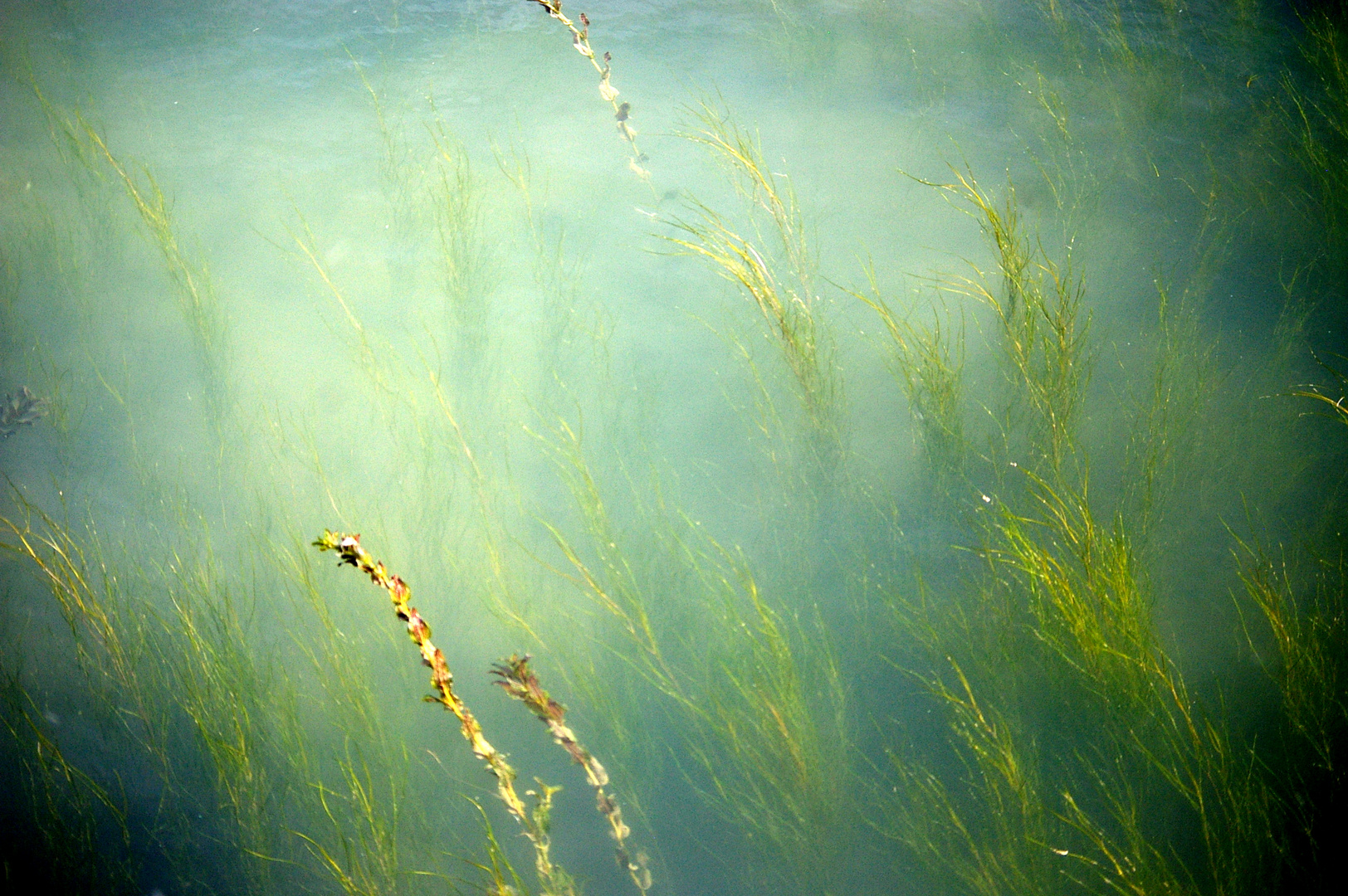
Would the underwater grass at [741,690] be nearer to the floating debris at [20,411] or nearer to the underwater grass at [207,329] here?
the underwater grass at [207,329]

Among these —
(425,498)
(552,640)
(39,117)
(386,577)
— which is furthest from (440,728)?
(39,117)

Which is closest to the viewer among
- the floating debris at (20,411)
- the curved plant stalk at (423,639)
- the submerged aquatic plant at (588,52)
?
the curved plant stalk at (423,639)

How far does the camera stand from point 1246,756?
1.73 metres

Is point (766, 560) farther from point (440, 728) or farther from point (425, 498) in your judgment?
point (425, 498)

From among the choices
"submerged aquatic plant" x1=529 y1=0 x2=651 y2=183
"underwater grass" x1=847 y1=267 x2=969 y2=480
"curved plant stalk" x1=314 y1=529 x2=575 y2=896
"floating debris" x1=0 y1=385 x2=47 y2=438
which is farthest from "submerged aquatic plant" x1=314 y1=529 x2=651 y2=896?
"floating debris" x1=0 y1=385 x2=47 y2=438

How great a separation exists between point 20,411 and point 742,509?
4.53m

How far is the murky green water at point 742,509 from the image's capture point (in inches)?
72.6

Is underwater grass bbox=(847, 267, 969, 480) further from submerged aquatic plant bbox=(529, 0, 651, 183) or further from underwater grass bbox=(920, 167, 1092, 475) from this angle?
submerged aquatic plant bbox=(529, 0, 651, 183)

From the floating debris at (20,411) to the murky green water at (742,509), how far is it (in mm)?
36

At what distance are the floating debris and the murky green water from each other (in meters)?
0.04

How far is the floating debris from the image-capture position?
3.68 meters

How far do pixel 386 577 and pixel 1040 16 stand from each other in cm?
655

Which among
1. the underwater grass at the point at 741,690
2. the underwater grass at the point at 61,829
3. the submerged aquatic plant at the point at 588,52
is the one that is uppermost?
the submerged aquatic plant at the point at 588,52

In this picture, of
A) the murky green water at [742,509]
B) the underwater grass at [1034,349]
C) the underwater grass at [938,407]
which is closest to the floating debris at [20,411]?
the murky green water at [742,509]
